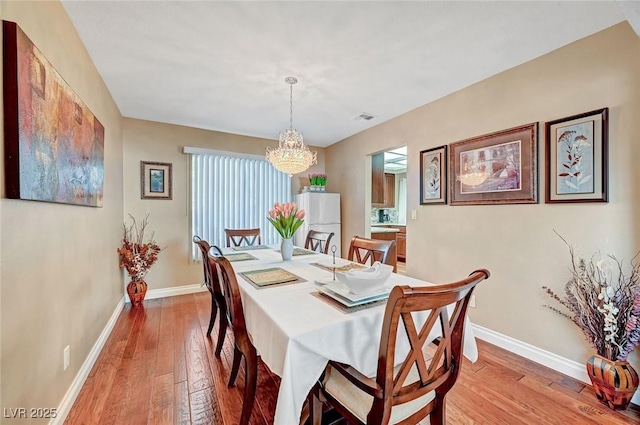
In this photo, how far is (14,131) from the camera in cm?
112

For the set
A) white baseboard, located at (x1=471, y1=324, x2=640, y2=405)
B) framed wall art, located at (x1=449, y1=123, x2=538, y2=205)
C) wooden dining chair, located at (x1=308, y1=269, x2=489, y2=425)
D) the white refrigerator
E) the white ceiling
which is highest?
the white ceiling

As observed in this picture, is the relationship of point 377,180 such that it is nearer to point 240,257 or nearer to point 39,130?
point 240,257

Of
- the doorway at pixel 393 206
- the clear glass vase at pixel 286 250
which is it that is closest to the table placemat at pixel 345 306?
the clear glass vase at pixel 286 250

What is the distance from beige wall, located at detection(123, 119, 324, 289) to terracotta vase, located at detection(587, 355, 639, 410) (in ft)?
14.0

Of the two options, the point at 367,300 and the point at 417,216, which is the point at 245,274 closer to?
the point at 367,300

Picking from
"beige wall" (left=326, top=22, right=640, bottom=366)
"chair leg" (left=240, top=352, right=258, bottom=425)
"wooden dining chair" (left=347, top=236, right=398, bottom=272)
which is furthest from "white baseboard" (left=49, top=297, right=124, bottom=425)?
"beige wall" (left=326, top=22, right=640, bottom=366)

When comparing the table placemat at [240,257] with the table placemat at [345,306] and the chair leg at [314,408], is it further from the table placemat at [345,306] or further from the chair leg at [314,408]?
the chair leg at [314,408]

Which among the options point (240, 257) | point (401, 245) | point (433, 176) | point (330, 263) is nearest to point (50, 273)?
point (240, 257)

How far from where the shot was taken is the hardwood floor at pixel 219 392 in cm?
159

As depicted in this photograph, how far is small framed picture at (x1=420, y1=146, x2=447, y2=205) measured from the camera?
2.93 metres

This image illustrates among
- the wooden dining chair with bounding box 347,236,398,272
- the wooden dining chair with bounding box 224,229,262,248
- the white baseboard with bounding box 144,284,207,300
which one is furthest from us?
the white baseboard with bounding box 144,284,207,300

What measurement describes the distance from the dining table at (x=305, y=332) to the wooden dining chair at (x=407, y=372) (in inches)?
4.1

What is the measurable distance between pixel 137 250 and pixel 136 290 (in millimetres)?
508

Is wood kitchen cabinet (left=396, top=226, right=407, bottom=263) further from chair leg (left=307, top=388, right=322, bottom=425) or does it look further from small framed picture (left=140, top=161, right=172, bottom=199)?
chair leg (left=307, top=388, right=322, bottom=425)
